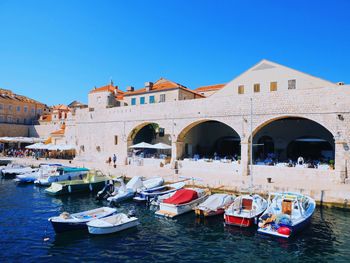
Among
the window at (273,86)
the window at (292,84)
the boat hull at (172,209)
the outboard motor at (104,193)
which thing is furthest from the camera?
the window at (273,86)

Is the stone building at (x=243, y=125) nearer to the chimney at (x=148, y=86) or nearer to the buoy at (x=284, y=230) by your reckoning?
the chimney at (x=148, y=86)

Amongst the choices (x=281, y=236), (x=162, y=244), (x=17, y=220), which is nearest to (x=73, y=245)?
(x=162, y=244)

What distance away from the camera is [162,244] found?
373 inches

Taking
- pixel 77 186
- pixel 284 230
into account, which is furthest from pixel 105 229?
pixel 77 186

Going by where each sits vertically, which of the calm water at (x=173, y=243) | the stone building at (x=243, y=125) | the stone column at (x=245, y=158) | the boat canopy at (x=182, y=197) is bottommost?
the calm water at (x=173, y=243)

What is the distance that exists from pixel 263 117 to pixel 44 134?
130ft

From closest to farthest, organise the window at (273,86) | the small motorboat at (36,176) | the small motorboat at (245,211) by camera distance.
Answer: the small motorboat at (245,211), the small motorboat at (36,176), the window at (273,86)

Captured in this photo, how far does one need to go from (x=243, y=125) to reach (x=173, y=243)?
1311 cm

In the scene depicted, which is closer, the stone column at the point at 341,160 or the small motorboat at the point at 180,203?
the small motorboat at the point at 180,203

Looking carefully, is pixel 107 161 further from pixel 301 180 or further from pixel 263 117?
pixel 301 180

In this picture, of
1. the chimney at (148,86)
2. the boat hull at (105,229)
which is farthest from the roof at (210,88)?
the boat hull at (105,229)

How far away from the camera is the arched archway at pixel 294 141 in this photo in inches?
927

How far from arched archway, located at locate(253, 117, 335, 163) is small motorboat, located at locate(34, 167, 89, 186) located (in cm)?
1494

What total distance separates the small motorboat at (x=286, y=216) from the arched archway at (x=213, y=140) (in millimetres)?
15572
